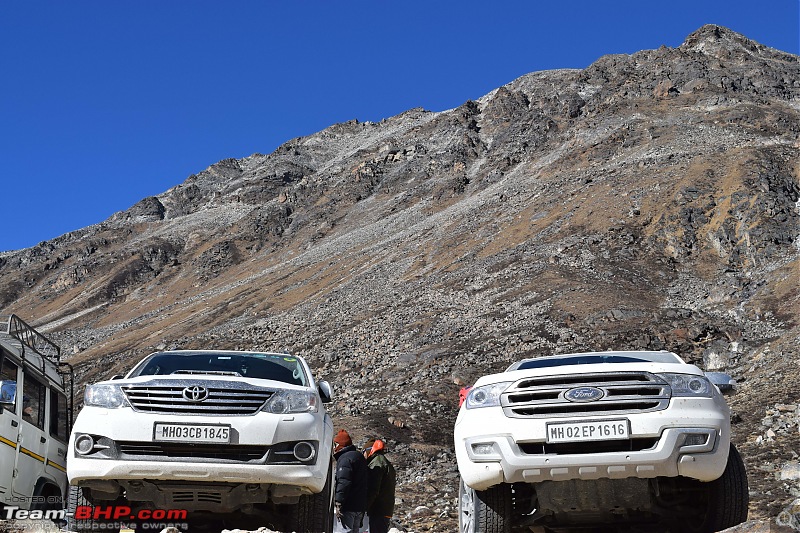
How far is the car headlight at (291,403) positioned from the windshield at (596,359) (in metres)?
1.90

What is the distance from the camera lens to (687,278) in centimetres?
4425

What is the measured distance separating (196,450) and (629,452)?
328 centimetres

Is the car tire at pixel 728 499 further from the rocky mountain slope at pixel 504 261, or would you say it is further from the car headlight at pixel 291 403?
the rocky mountain slope at pixel 504 261

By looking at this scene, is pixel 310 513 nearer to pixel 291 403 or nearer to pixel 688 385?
pixel 291 403

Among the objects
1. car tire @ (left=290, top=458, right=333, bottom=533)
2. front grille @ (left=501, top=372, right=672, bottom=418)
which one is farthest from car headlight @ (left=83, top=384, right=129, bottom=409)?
front grille @ (left=501, top=372, right=672, bottom=418)

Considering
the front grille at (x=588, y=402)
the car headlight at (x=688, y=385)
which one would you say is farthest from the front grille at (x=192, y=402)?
the car headlight at (x=688, y=385)

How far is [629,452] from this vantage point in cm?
604

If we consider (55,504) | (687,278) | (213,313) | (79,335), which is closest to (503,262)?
(687,278)

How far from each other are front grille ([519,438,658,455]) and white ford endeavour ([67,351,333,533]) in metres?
1.92

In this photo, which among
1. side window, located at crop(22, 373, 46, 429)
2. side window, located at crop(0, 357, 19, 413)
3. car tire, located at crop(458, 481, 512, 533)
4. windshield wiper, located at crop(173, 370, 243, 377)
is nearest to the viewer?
car tire, located at crop(458, 481, 512, 533)

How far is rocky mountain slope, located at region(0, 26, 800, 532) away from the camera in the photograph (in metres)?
29.1

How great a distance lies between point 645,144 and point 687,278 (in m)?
30.2

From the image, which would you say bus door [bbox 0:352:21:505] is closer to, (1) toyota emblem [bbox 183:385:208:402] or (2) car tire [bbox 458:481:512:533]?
(1) toyota emblem [bbox 183:385:208:402]

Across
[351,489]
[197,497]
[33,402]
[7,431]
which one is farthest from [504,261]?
[197,497]
